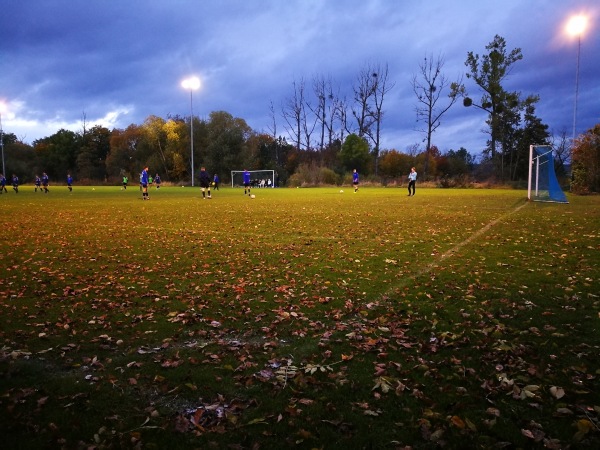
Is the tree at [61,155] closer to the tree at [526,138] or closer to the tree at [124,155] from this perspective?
the tree at [124,155]

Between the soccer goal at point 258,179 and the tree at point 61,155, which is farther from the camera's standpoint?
the tree at point 61,155

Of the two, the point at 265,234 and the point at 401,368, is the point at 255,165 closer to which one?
the point at 265,234

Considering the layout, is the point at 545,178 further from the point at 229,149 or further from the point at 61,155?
the point at 61,155

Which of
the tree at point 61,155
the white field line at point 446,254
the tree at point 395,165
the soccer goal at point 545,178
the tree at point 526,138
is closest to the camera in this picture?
the white field line at point 446,254

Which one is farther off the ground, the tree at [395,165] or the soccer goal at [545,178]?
the tree at [395,165]

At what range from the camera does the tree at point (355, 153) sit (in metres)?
68.1

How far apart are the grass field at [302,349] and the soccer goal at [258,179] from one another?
53.9 metres

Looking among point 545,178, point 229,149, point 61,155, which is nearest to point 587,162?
point 545,178

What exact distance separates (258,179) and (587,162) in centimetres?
4333

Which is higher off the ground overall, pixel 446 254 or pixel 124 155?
pixel 124 155

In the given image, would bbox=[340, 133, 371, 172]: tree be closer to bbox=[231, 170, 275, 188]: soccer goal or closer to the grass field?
bbox=[231, 170, 275, 188]: soccer goal

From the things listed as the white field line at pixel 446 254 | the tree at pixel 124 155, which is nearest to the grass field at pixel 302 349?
the white field line at pixel 446 254

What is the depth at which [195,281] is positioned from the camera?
23.9 feet

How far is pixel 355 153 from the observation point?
6806 cm
